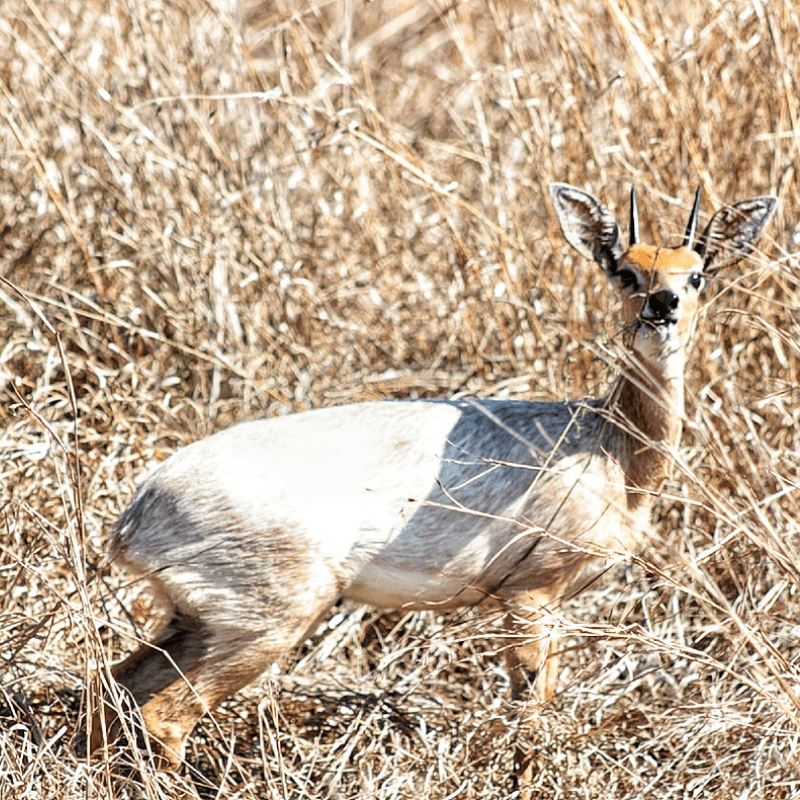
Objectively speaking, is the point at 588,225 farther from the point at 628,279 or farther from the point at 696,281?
the point at 696,281

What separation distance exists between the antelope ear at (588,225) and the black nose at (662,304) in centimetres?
35

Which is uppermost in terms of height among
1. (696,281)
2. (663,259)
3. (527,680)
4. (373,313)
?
(663,259)

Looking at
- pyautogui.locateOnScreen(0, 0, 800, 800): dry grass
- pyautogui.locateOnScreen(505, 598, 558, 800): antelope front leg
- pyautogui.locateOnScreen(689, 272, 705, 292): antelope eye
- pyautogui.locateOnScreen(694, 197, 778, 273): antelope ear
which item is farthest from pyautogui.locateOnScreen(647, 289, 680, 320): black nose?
pyautogui.locateOnScreen(505, 598, 558, 800): antelope front leg

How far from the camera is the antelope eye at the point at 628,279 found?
3.72 metres

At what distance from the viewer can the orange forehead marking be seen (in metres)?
3.66

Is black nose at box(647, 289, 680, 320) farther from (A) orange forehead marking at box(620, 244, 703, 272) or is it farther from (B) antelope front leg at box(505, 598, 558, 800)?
(B) antelope front leg at box(505, 598, 558, 800)

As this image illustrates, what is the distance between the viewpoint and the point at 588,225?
3.96m

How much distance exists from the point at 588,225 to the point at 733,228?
0.45m

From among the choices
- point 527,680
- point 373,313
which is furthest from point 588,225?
point 373,313

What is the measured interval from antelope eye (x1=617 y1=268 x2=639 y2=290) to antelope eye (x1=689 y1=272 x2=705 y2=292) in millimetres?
162

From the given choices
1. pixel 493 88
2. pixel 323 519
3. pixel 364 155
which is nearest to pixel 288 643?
pixel 323 519

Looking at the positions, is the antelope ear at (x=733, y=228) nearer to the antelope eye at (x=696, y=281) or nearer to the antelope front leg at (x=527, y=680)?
the antelope eye at (x=696, y=281)

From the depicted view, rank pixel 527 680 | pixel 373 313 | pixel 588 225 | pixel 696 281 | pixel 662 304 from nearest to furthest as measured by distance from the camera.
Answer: pixel 662 304
pixel 696 281
pixel 527 680
pixel 588 225
pixel 373 313

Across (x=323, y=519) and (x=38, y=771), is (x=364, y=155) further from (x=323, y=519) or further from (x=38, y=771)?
(x=38, y=771)
